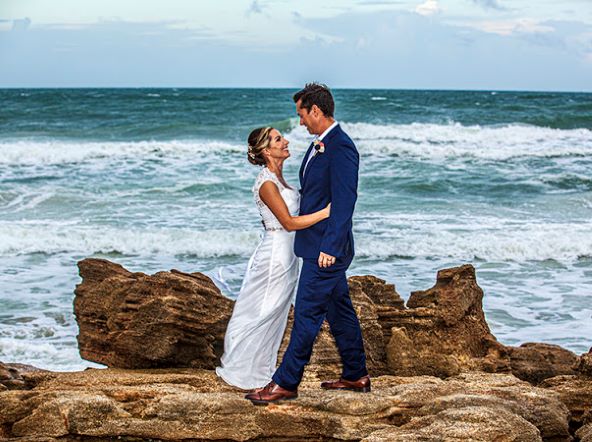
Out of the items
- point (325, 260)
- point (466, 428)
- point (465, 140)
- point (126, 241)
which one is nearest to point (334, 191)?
point (325, 260)

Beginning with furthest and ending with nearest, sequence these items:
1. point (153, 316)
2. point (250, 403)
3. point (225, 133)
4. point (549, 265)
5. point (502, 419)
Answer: point (225, 133)
point (549, 265)
point (153, 316)
point (250, 403)
point (502, 419)

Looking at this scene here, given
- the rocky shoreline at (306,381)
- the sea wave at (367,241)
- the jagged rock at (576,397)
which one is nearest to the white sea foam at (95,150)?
the sea wave at (367,241)

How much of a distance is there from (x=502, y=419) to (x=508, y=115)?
40247 mm

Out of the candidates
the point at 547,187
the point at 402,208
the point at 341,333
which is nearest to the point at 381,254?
the point at 402,208

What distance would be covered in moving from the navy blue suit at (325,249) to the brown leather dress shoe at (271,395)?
1.2 inches

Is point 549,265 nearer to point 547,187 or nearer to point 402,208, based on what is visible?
point 402,208

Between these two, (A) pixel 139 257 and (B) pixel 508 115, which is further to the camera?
(B) pixel 508 115

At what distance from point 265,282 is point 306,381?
88 centimetres

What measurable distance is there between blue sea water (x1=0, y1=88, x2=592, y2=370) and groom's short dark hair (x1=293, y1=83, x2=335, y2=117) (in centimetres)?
191

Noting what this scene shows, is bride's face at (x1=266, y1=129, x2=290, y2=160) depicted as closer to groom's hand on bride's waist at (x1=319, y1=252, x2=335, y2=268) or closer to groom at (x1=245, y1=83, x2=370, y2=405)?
groom at (x1=245, y1=83, x2=370, y2=405)

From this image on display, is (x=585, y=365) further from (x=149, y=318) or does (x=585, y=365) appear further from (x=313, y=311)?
(x=149, y=318)

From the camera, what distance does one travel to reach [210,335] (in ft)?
19.2

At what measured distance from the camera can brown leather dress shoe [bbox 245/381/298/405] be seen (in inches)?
183

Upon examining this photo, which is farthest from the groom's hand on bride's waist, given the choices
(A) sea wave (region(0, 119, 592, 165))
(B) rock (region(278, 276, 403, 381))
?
(A) sea wave (region(0, 119, 592, 165))
